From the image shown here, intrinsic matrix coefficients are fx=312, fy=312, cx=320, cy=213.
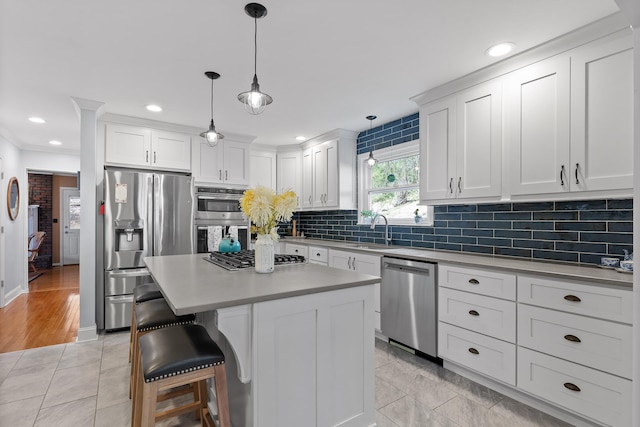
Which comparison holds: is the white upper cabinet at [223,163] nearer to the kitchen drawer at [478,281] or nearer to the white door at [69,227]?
the kitchen drawer at [478,281]

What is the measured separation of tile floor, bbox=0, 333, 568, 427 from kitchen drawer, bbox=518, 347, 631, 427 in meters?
0.19

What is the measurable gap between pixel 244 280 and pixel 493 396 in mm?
1961

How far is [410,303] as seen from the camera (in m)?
2.81

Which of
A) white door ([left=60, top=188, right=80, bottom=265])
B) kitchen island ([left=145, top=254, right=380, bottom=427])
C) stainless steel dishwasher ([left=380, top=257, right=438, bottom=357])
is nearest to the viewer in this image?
kitchen island ([left=145, top=254, right=380, bottom=427])

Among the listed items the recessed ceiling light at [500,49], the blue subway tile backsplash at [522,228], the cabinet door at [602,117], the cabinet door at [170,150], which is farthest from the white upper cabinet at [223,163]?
the cabinet door at [602,117]

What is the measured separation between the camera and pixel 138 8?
5.98 feet

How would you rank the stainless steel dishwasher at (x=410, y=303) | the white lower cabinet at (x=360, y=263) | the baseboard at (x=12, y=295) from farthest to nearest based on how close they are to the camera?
the baseboard at (x=12, y=295), the white lower cabinet at (x=360, y=263), the stainless steel dishwasher at (x=410, y=303)

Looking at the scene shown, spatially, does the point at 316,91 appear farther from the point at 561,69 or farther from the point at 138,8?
the point at 561,69

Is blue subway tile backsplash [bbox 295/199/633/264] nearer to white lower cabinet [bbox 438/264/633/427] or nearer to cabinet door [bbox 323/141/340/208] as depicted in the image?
white lower cabinet [bbox 438/264/633/427]

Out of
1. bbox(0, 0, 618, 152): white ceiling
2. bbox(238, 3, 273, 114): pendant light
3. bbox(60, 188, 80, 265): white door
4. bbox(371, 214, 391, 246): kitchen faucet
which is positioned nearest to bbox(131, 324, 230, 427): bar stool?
bbox(238, 3, 273, 114): pendant light

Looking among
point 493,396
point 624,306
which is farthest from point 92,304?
point 624,306

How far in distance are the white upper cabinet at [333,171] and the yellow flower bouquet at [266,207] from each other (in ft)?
8.21

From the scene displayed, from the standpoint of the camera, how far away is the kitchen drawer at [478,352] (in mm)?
2146

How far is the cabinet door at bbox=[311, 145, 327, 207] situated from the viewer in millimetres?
4527
